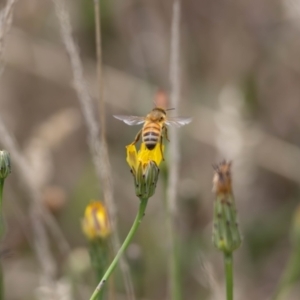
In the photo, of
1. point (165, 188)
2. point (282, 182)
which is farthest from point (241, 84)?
point (165, 188)

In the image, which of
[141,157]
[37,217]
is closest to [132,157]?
[141,157]

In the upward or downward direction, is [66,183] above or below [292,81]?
below

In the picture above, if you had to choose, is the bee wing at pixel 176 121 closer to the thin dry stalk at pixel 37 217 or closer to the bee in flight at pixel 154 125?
the bee in flight at pixel 154 125

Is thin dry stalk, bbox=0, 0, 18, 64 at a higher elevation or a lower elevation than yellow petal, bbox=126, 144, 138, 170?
higher

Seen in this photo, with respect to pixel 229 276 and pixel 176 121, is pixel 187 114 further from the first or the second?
pixel 229 276

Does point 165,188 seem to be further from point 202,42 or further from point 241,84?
point 202,42

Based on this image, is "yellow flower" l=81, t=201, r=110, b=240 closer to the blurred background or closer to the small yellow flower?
the small yellow flower

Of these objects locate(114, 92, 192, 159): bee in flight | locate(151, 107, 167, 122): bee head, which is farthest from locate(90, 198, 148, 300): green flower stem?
locate(151, 107, 167, 122): bee head
